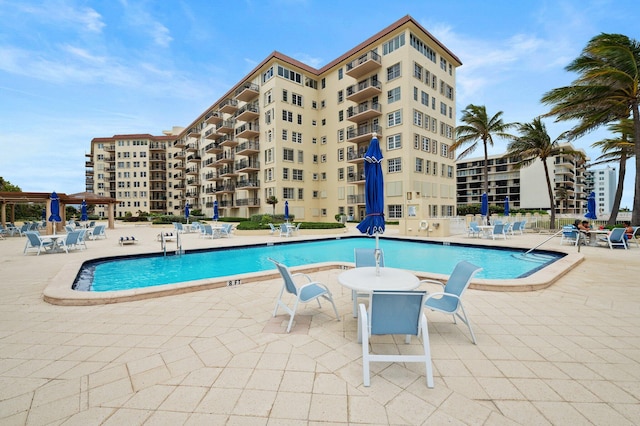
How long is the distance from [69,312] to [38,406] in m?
2.86

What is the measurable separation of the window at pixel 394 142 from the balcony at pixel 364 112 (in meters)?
2.94

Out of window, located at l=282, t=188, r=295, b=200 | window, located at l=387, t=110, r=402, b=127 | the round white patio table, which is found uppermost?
window, located at l=387, t=110, r=402, b=127

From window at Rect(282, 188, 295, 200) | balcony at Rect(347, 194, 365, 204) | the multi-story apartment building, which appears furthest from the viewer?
window at Rect(282, 188, 295, 200)

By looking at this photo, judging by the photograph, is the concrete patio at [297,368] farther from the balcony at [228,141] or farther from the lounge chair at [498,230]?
the balcony at [228,141]

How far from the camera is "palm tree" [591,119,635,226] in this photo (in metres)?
15.9

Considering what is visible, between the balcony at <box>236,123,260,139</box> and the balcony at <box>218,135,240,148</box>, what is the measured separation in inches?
80.9

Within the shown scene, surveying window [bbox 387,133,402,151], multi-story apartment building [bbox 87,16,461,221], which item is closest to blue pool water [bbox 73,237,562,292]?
multi-story apartment building [bbox 87,16,461,221]

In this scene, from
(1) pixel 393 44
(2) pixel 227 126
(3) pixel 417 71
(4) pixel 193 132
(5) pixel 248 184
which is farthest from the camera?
(4) pixel 193 132

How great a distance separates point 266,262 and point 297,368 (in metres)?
8.23

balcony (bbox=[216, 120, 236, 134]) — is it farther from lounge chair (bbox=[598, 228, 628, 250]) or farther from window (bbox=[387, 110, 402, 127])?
lounge chair (bbox=[598, 228, 628, 250])

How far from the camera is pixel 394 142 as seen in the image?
26.5 m

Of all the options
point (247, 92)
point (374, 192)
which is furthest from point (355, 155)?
point (374, 192)

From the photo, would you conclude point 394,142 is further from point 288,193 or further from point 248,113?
point 248,113

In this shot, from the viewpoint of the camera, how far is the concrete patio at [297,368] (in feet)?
7.09
